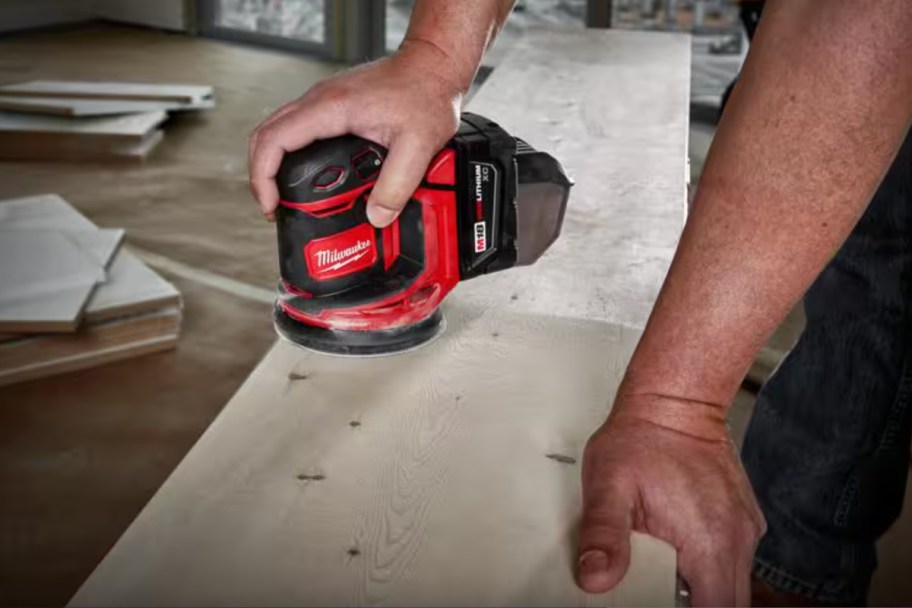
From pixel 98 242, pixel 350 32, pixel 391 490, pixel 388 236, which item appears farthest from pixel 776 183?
pixel 350 32

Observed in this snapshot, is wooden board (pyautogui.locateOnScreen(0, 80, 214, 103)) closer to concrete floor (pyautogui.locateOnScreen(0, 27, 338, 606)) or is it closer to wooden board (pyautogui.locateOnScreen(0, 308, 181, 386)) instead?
concrete floor (pyautogui.locateOnScreen(0, 27, 338, 606))

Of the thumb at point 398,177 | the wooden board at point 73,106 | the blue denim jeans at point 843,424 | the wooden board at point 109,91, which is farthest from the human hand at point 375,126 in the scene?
the wooden board at point 109,91

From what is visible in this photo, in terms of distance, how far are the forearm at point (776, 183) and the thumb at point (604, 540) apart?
12 centimetres

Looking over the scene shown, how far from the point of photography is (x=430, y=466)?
1238mm

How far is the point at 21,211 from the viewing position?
3256mm

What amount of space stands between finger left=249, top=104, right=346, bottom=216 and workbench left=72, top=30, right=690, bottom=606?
0.23 m

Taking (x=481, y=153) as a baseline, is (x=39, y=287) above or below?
below

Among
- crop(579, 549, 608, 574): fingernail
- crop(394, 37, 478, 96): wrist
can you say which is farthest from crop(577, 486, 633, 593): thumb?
crop(394, 37, 478, 96): wrist

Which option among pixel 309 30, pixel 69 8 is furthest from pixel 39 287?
pixel 69 8

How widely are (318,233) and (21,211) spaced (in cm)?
211

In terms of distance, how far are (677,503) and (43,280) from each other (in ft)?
6.92

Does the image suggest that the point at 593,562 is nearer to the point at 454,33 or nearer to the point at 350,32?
the point at 454,33

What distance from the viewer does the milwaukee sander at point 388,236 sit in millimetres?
1456

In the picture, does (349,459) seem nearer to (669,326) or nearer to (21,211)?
(669,326)
